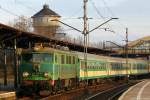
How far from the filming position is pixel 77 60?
37.6 m

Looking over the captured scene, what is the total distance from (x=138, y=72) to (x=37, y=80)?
2014 inches

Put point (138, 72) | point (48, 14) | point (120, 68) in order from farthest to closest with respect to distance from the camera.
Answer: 1. point (48, 14)
2. point (138, 72)
3. point (120, 68)

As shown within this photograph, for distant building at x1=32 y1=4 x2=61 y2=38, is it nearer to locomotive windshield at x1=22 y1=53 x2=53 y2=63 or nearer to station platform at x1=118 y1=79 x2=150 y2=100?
station platform at x1=118 y1=79 x2=150 y2=100

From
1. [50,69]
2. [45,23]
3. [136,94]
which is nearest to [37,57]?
[50,69]

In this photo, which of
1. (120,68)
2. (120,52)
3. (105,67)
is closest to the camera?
(105,67)

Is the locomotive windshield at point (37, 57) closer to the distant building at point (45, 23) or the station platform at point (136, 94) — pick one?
the station platform at point (136, 94)

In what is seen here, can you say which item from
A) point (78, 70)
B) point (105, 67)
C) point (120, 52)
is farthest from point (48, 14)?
point (78, 70)

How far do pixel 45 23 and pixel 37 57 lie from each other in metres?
70.5

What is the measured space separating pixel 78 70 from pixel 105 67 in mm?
15386

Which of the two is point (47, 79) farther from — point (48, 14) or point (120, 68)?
point (48, 14)

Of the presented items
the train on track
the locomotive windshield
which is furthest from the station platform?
the locomotive windshield

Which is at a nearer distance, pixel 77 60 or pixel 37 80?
pixel 37 80

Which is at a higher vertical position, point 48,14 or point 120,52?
point 48,14

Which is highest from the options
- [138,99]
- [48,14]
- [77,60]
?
[48,14]
